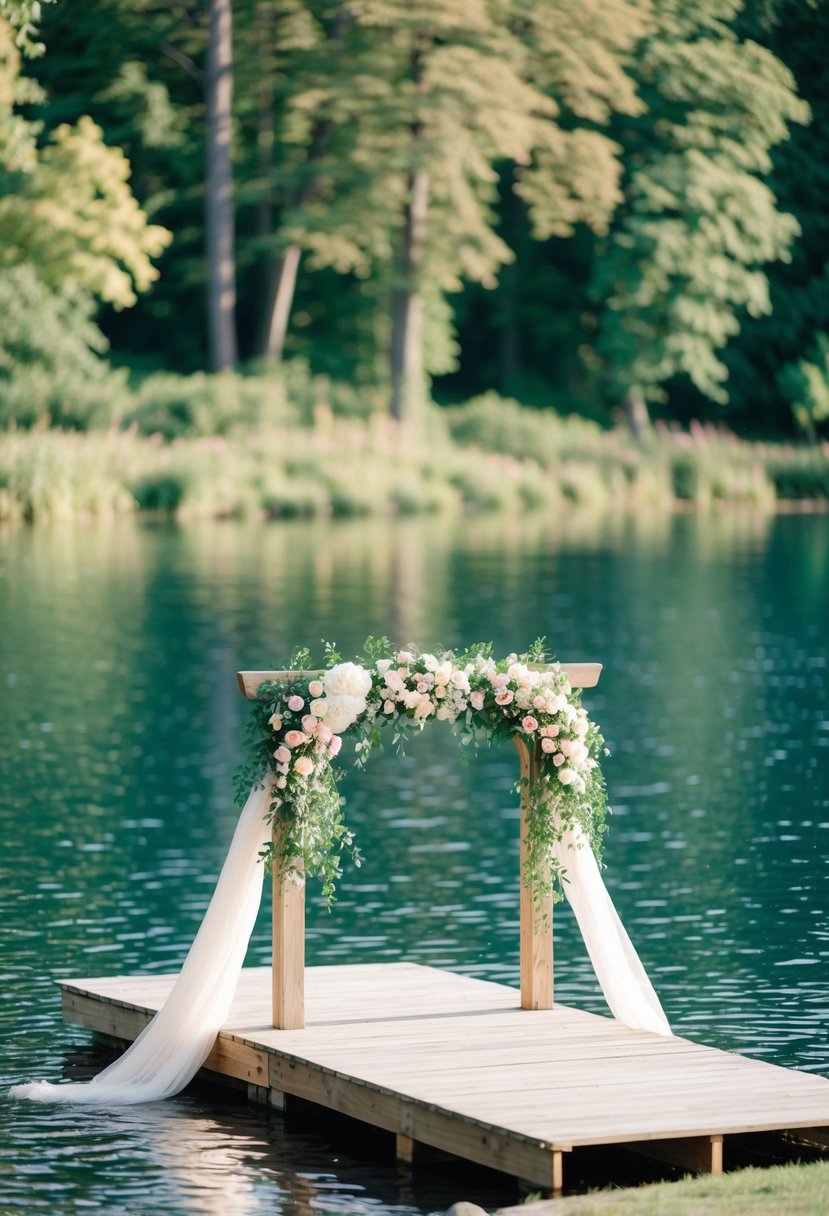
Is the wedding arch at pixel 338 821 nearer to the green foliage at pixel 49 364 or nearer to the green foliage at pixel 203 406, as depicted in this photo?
the green foliage at pixel 49 364

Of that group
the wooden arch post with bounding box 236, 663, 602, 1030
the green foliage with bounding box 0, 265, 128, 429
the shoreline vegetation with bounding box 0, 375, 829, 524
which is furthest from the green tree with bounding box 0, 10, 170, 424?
the wooden arch post with bounding box 236, 663, 602, 1030

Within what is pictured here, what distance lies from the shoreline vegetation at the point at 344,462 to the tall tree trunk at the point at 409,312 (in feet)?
1.78

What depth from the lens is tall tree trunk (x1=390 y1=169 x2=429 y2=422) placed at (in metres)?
47.1

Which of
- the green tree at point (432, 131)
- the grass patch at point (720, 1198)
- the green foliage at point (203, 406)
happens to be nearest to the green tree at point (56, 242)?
the green foliage at point (203, 406)

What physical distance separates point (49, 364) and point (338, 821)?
35.8 meters

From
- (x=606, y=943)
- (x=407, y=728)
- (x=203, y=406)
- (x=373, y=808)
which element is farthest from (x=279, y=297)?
(x=606, y=943)

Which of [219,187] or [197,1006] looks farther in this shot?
[219,187]

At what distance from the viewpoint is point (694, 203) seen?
4997 centimetres

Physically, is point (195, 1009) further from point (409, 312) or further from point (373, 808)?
point (409, 312)

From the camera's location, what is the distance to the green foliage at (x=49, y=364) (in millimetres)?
41281

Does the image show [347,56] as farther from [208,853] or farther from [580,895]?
[580,895]

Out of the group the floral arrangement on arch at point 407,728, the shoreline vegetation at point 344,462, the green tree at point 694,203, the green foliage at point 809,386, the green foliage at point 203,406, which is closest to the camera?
the floral arrangement on arch at point 407,728

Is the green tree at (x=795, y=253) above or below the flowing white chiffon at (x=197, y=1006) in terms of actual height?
above

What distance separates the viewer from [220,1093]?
29.2 feet
